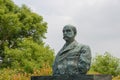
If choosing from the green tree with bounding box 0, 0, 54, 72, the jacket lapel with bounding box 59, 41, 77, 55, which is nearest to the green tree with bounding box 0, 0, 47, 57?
the green tree with bounding box 0, 0, 54, 72

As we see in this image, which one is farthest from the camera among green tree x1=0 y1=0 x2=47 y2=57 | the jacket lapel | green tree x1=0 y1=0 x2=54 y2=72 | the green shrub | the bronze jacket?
green tree x1=0 y1=0 x2=47 y2=57

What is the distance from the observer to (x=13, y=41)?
44156 millimetres

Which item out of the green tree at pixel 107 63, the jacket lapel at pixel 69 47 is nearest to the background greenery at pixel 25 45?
the green tree at pixel 107 63

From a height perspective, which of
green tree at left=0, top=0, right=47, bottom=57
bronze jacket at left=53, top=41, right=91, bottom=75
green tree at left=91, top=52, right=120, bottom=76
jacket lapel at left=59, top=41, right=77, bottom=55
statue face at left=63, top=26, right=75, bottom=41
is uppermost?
green tree at left=0, top=0, right=47, bottom=57

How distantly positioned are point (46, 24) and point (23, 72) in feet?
23.8

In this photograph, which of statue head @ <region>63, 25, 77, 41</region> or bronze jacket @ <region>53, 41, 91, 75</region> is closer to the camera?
bronze jacket @ <region>53, 41, 91, 75</region>

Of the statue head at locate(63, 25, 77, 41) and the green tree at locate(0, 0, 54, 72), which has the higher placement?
the green tree at locate(0, 0, 54, 72)

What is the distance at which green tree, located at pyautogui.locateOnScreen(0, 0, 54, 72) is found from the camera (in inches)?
1578

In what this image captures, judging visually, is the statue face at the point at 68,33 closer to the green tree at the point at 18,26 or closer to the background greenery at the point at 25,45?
the background greenery at the point at 25,45

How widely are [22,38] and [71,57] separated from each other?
32.4 m

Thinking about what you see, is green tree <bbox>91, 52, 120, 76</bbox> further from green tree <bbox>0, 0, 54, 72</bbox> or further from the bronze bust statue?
the bronze bust statue

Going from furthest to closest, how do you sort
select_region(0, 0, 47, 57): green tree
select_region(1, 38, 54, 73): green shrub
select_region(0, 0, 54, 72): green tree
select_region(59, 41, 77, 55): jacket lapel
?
1. select_region(0, 0, 47, 57): green tree
2. select_region(0, 0, 54, 72): green tree
3. select_region(1, 38, 54, 73): green shrub
4. select_region(59, 41, 77, 55): jacket lapel

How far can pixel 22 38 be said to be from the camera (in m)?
44.4

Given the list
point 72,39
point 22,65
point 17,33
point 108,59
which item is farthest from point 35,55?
point 72,39
